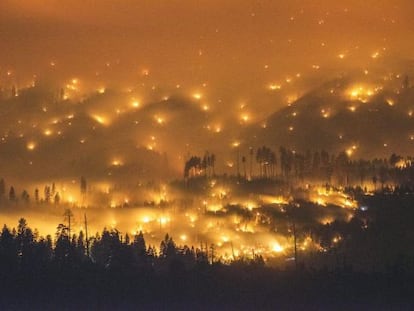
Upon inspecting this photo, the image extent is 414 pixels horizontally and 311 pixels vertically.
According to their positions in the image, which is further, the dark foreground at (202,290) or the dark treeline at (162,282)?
the dark treeline at (162,282)

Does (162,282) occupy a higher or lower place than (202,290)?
higher

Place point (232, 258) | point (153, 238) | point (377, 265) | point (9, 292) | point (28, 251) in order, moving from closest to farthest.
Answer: point (9, 292), point (28, 251), point (377, 265), point (232, 258), point (153, 238)

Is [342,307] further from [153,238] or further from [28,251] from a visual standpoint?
[153,238]

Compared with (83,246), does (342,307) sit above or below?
below

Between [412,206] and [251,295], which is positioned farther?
[412,206]

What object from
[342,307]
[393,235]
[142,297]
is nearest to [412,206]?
[393,235]

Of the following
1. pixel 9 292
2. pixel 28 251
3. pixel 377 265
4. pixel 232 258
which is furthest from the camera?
pixel 232 258

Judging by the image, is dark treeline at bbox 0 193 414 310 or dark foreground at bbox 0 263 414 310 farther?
dark treeline at bbox 0 193 414 310

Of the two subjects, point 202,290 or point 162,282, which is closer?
point 202,290

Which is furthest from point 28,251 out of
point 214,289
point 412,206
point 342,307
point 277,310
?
point 412,206

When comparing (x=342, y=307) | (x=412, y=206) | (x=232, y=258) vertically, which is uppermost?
(x=412, y=206)
